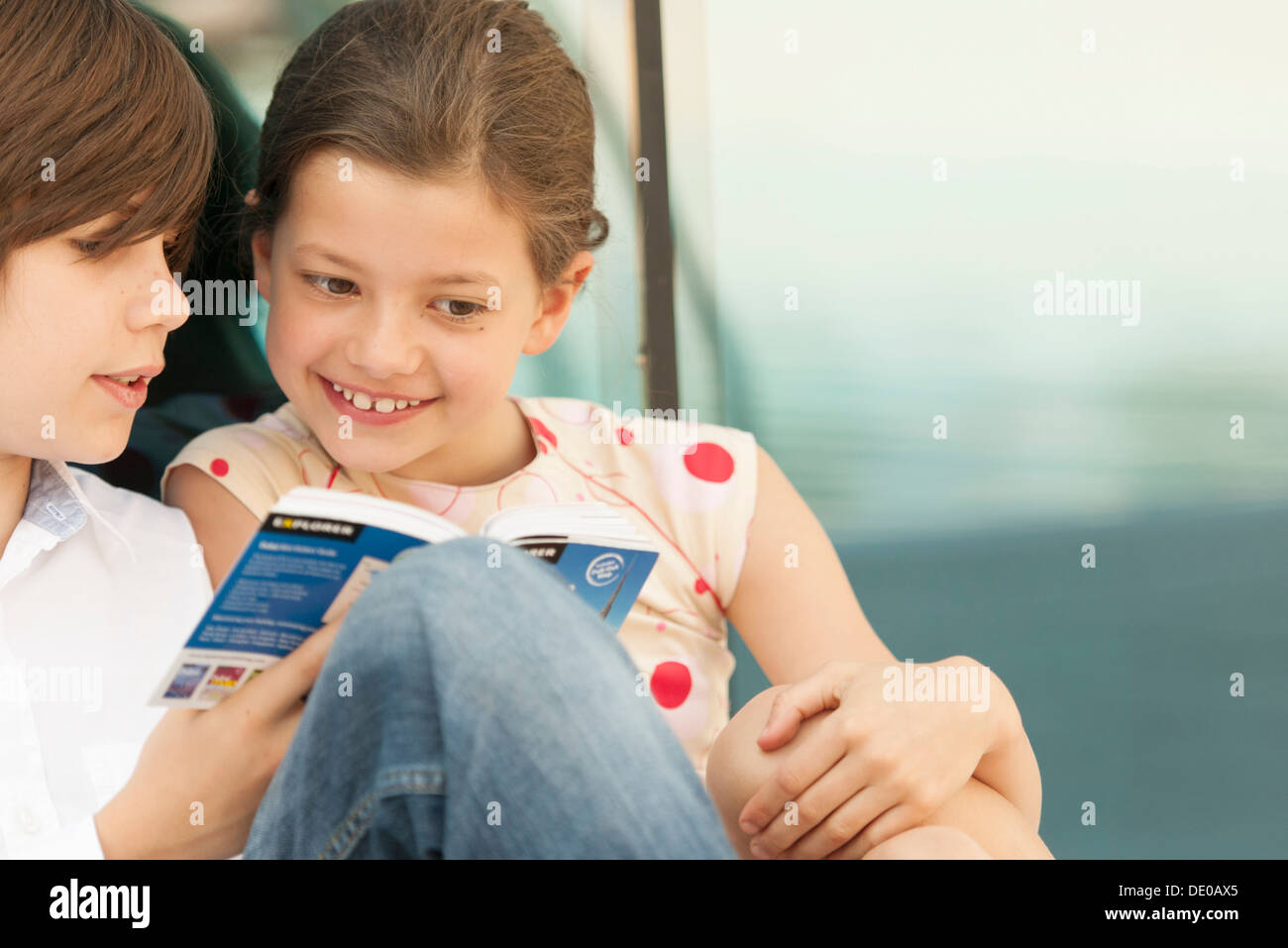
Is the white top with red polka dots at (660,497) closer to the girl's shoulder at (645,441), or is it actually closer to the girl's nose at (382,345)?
the girl's shoulder at (645,441)

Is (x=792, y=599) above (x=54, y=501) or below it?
below

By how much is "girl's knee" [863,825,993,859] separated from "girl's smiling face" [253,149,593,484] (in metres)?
0.64

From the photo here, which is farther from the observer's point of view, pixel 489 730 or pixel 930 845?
pixel 930 845

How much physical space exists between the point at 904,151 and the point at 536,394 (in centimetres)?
65

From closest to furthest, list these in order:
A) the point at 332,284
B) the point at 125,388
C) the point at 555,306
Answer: the point at 125,388
the point at 332,284
the point at 555,306

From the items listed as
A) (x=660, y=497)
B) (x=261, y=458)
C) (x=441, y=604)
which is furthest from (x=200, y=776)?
(x=660, y=497)

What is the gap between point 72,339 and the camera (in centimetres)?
108

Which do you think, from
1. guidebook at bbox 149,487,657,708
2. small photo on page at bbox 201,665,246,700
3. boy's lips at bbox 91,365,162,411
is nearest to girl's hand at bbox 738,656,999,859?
guidebook at bbox 149,487,657,708

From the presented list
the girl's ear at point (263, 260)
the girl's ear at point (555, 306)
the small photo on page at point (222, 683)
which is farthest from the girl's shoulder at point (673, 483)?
the small photo on page at point (222, 683)

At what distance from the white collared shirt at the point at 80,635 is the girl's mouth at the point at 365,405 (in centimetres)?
20

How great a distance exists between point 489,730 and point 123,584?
1.99 ft

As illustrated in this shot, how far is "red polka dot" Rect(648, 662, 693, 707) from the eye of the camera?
145cm

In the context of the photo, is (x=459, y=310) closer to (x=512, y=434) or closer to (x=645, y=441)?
(x=512, y=434)
